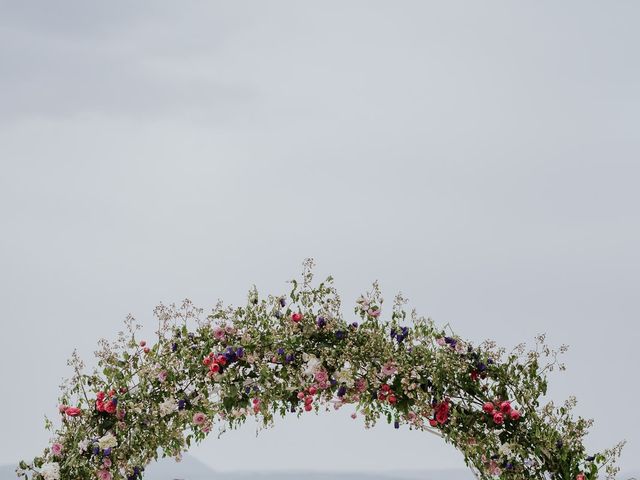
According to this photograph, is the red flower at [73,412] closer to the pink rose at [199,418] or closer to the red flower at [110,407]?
the red flower at [110,407]

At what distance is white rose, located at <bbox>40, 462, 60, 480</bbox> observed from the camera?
5.07 meters

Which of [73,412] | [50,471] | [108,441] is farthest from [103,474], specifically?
[73,412]

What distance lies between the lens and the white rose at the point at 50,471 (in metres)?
5.07

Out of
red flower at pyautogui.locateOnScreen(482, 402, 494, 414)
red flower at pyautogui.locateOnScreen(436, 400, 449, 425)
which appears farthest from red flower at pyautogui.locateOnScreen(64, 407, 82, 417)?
red flower at pyautogui.locateOnScreen(482, 402, 494, 414)

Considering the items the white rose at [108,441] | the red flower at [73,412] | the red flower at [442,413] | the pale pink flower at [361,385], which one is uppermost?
the pale pink flower at [361,385]

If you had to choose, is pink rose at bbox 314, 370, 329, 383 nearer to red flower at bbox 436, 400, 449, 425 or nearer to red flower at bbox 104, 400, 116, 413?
red flower at bbox 436, 400, 449, 425

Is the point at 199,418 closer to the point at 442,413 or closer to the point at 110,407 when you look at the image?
the point at 110,407

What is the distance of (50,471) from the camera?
200 inches

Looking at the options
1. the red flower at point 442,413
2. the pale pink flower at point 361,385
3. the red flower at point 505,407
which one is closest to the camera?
the red flower at point 505,407

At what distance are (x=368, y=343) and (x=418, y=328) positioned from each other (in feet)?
1.09

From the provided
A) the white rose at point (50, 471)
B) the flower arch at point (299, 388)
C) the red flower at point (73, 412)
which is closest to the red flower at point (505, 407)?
the flower arch at point (299, 388)

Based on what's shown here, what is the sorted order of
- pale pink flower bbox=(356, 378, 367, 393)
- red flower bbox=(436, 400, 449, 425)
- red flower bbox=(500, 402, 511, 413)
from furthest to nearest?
pale pink flower bbox=(356, 378, 367, 393)
red flower bbox=(436, 400, 449, 425)
red flower bbox=(500, 402, 511, 413)

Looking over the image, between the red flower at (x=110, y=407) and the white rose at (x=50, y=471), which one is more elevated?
the red flower at (x=110, y=407)

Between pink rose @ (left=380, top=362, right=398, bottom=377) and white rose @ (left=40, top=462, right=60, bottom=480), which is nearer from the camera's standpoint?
white rose @ (left=40, top=462, right=60, bottom=480)
